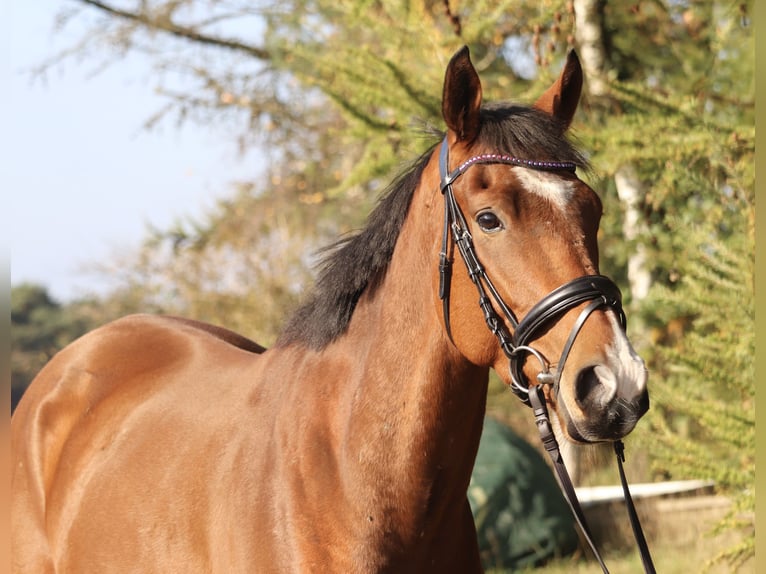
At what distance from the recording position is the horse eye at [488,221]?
250 centimetres

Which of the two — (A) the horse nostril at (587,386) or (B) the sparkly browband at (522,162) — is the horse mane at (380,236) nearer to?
(B) the sparkly browband at (522,162)

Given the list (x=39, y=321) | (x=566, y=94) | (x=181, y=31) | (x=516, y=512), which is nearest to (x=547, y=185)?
(x=566, y=94)

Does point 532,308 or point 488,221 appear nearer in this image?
point 532,308

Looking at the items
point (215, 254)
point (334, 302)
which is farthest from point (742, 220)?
point (215, 254)

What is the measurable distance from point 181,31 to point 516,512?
323 inches

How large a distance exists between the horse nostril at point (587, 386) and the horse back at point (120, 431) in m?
1.22

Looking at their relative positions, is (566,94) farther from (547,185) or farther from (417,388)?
(417,388)

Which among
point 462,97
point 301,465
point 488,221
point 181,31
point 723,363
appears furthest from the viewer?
point 181,31

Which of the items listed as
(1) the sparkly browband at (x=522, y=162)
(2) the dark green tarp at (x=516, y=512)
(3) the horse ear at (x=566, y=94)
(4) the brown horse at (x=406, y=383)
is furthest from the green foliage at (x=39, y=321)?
(1) the sparkly browband at (x=522, y=162)

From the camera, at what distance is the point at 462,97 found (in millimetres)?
2658

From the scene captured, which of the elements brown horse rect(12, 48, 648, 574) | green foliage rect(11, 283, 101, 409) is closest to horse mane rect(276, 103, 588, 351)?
brown horse rect(12, 48, 648, 574)

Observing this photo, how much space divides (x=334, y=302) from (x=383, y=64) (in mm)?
3294

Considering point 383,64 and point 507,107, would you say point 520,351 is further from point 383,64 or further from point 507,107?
point 383,64

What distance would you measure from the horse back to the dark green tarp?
3.09 m
